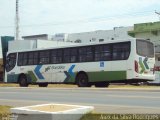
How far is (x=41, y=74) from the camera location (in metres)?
34.9

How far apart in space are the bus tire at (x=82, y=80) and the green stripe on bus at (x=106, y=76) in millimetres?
371

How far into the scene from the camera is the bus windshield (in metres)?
29.0

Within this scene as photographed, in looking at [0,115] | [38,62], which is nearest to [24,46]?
[38,62]

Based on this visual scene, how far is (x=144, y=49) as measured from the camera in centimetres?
2964

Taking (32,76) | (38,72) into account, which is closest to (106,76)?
(38,72)

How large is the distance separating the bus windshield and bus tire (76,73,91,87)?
4173 mm

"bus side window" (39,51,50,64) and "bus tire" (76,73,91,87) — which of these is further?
"bus side window" (39,51,50,64)

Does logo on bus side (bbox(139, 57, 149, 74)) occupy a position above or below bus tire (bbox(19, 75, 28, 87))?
above

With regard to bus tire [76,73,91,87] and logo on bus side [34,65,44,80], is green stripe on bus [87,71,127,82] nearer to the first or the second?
bus tire [76,73,91,87]

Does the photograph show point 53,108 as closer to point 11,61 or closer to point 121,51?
point 121,51

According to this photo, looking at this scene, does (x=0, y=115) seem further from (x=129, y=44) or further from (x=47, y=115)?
(x=129, y=44)

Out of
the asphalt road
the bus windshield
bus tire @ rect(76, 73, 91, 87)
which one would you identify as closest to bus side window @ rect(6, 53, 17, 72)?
bus tire @ rect(76, 73, 91, 87)

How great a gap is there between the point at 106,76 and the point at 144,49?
9.83 ft

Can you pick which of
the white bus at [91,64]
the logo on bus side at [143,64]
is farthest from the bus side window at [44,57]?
the logo on bus side at [143,64]
